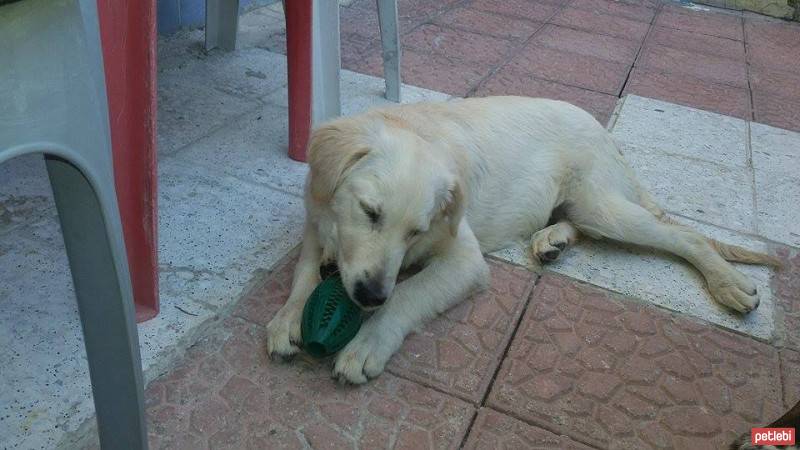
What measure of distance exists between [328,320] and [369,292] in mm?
153

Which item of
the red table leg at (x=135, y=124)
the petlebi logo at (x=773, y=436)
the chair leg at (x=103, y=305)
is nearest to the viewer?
the chair leg at (x=103, y=305)

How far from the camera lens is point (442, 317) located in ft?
7.96

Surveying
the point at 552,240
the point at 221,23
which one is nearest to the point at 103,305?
the point at 552,240

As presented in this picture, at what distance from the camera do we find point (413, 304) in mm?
2305

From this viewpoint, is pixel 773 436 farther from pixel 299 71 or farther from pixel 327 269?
pixel 299 71

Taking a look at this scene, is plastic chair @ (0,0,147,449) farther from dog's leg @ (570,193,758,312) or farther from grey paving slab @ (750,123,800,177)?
grey paving slab @ (750,123,800,177)

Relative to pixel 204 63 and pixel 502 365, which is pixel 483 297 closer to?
pixel 502 365

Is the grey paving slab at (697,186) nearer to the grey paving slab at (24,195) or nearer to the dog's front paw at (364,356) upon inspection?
the dog's front paw at (364,356)

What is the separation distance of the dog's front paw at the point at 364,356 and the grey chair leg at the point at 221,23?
2808 mm

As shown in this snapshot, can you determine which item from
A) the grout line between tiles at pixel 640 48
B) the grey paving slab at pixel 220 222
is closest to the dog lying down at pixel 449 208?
the grey paving slab at pixel 220 222

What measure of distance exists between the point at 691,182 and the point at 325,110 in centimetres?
193

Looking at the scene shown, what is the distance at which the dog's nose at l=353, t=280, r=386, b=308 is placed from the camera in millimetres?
2064

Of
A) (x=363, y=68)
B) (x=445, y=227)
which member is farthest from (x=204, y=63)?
(x=445, y=227)

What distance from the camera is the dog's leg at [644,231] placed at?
2779 mm
